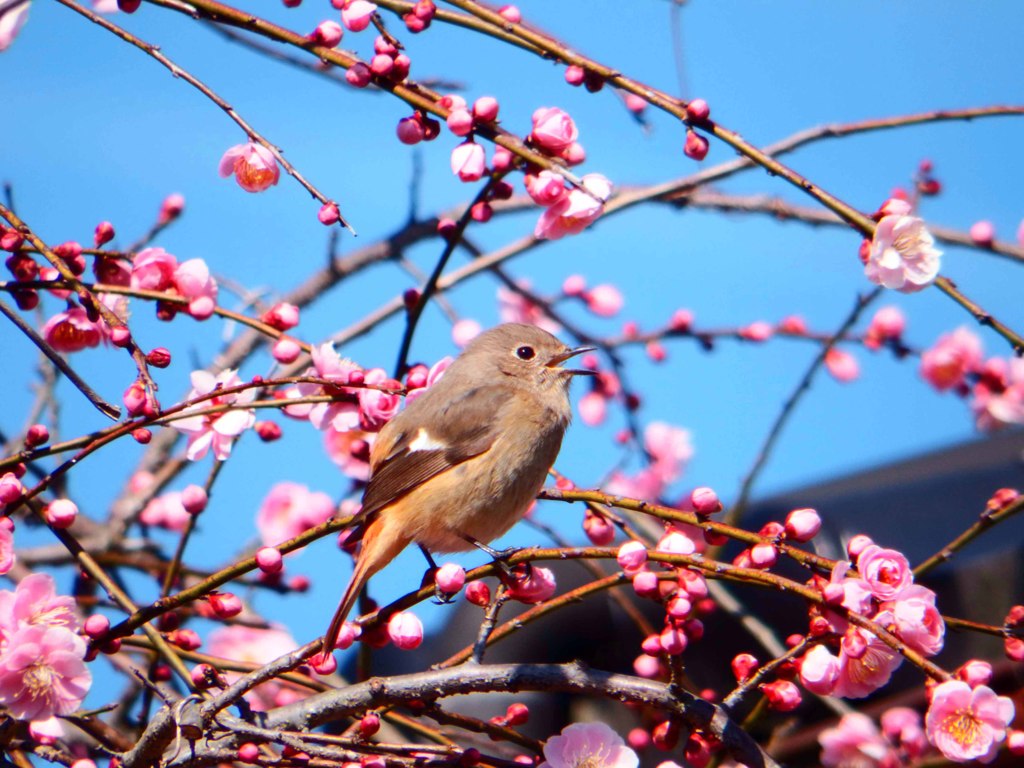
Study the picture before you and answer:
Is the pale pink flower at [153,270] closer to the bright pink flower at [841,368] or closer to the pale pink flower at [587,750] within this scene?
the pale pink flower at [587,750]

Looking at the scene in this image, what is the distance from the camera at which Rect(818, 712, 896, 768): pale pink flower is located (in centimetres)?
347

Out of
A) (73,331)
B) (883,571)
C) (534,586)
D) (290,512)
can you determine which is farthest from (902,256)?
(290,512)

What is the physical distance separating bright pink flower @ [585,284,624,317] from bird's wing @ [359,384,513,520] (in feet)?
6.03

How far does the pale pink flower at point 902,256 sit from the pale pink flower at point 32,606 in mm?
1829

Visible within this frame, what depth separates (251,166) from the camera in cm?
264

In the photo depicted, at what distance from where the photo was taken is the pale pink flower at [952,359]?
5.28m

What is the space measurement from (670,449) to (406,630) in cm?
401

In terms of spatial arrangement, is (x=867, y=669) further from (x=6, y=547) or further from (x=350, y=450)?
(x=6, y=547)

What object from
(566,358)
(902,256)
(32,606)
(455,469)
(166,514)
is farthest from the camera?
(166,514)

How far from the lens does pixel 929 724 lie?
2.08m

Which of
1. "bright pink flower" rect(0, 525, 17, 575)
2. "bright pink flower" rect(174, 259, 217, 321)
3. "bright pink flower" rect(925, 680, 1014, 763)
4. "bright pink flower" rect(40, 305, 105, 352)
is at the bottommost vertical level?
"bright pink flower" rect(0, 525, 17, 575)

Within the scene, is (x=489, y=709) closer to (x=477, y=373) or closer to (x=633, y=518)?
(x=633, y=518)

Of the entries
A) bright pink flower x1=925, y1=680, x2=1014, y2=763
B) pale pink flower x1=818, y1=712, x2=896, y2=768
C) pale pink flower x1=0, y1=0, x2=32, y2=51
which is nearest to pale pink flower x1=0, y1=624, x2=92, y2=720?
pale pink flower x1=0, y1=0, x2=32, y2=51

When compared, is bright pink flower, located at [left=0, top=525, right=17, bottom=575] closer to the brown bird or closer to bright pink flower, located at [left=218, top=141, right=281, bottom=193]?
the brown bird
